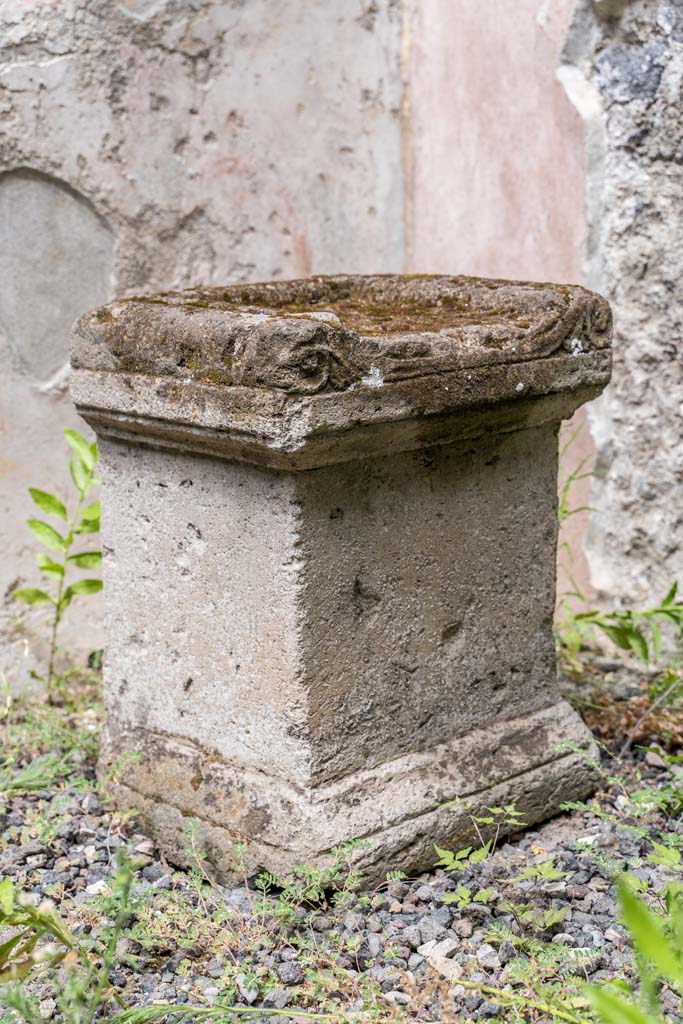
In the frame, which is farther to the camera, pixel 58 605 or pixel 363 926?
pixel 58 605

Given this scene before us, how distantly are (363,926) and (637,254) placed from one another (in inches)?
78.6

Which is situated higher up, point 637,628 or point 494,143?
point 494,143

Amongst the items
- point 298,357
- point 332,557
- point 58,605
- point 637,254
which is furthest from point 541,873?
point 637,254

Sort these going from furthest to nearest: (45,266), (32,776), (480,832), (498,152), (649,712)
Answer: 1. (498,152)
2. (45,266)
3. (649,712)
4. (32,776)
5. (480,832)

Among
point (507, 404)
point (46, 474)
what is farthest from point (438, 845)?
point (46, 474)

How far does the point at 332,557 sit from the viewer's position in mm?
2125

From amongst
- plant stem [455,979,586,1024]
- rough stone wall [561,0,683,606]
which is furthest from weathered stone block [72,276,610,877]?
rough stone wall [561,0,683,606]

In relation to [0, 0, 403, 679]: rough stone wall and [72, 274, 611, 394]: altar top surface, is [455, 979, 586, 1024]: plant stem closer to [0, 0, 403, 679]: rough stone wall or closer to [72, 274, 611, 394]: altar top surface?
[72, 274, 611, 394]: altar top surface

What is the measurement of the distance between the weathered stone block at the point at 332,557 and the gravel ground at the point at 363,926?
0.30 feet

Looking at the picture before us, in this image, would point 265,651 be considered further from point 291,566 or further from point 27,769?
point 27,769

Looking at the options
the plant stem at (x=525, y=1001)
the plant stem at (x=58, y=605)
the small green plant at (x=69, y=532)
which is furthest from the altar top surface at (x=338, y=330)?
the plant stem at (x=525, y=1001)

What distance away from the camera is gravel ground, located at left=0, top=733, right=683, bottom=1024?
6.16 feet

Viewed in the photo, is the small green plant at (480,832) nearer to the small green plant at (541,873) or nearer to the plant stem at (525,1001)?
the small green plant at (541,873)

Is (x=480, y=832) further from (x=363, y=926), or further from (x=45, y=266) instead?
(x=45, y=266)
